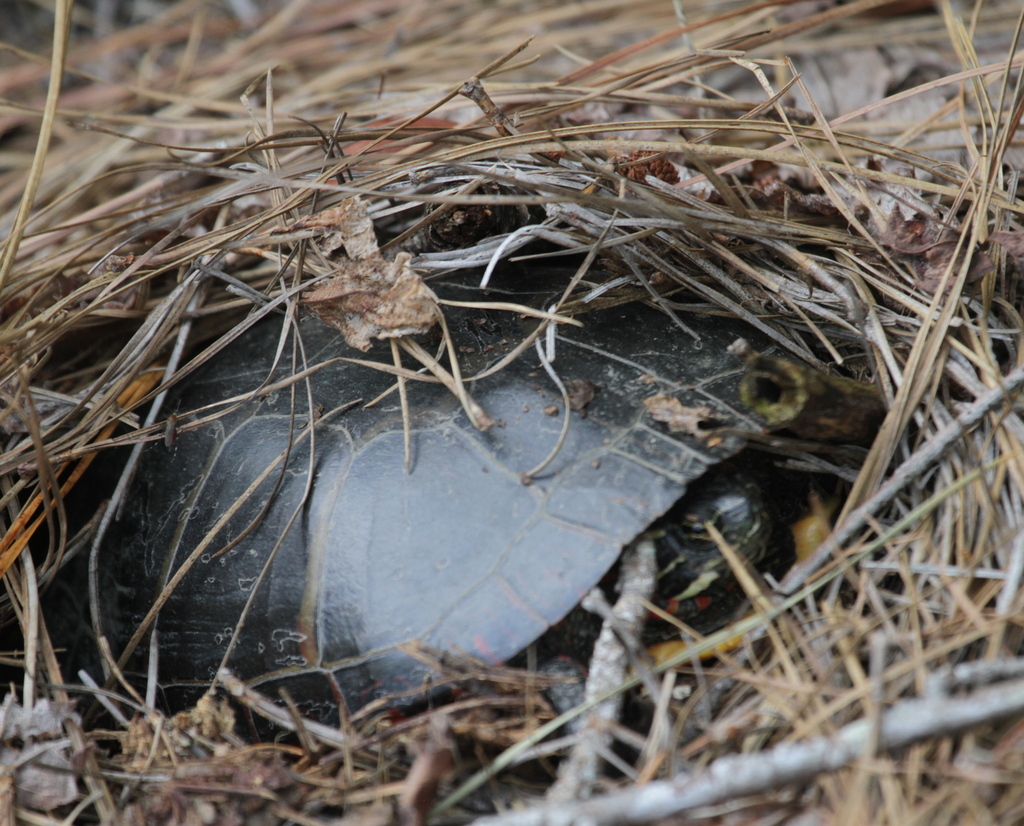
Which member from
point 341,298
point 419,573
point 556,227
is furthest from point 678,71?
point 419,573

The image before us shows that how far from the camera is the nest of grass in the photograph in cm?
119

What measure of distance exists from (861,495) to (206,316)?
5.57ft

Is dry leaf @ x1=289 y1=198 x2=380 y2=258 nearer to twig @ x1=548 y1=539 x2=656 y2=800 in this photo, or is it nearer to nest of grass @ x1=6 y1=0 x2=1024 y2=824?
nest of grass @ x1=6 y1=0 x2=1024 y2=824

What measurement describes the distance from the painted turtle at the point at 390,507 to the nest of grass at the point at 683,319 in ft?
0.38

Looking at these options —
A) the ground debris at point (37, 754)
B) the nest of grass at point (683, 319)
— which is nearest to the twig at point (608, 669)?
the nest of grass at point (683, 319)

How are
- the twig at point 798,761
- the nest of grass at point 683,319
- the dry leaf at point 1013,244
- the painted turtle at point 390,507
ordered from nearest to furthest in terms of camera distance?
the twig at point 798,761 < the nest of grass at point 683,319 < the painted turtle at point 390,507 < the dry leaf at point 1013,244

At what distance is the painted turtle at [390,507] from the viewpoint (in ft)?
4.72

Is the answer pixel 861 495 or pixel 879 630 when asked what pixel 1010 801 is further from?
pixel 861 495

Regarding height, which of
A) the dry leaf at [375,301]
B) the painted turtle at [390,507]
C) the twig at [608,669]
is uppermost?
the dry leaf at [375,301]

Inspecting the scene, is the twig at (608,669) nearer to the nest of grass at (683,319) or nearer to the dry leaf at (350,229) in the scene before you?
the nest of grass at (683,319)

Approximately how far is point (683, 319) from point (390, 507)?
0.80m

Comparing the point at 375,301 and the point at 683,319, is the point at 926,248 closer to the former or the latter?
the point at 683,319

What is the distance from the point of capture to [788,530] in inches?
64.1

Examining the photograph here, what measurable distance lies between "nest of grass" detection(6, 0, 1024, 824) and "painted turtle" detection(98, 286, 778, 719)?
0.12 metres
